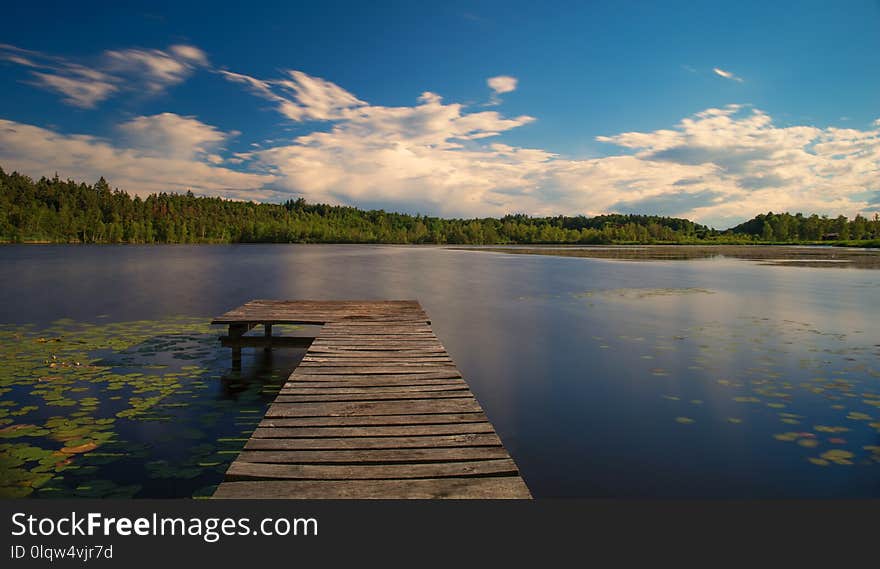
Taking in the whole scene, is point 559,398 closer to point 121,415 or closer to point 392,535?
point 392,535

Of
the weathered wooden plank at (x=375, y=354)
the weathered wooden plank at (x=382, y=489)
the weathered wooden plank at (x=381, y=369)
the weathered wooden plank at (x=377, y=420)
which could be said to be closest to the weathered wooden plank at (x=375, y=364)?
the weathered wooden plank at (x=381, y=369)

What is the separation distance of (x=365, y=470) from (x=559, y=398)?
5.21 metres

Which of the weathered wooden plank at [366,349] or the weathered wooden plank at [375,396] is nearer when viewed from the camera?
the weathered wooden plank at [375,396]

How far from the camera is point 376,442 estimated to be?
3.98m

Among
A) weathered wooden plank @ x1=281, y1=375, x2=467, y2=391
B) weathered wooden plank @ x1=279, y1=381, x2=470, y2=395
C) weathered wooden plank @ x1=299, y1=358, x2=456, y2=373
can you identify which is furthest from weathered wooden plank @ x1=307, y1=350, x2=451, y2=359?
weathered wooden plank @ x1=279, y1=381, x2=470, y2=395

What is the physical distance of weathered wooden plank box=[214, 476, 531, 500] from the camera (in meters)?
3.16

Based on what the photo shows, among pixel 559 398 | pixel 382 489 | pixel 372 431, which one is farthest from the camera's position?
pixel 559 398

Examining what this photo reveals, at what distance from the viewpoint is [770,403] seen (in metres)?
Result: 7.50

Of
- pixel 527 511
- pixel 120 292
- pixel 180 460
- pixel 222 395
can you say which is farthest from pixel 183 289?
pixel 527 511

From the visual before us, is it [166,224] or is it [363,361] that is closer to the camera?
[363,361]

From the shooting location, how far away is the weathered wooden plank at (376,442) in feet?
12.7

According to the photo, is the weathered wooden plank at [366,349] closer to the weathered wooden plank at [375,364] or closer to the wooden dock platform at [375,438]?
the wooden dock platform at [375,438]

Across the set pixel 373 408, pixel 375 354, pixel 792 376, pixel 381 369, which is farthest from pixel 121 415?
pixel 792 376

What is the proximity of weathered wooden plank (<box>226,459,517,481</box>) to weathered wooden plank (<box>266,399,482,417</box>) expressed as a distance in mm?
1099
